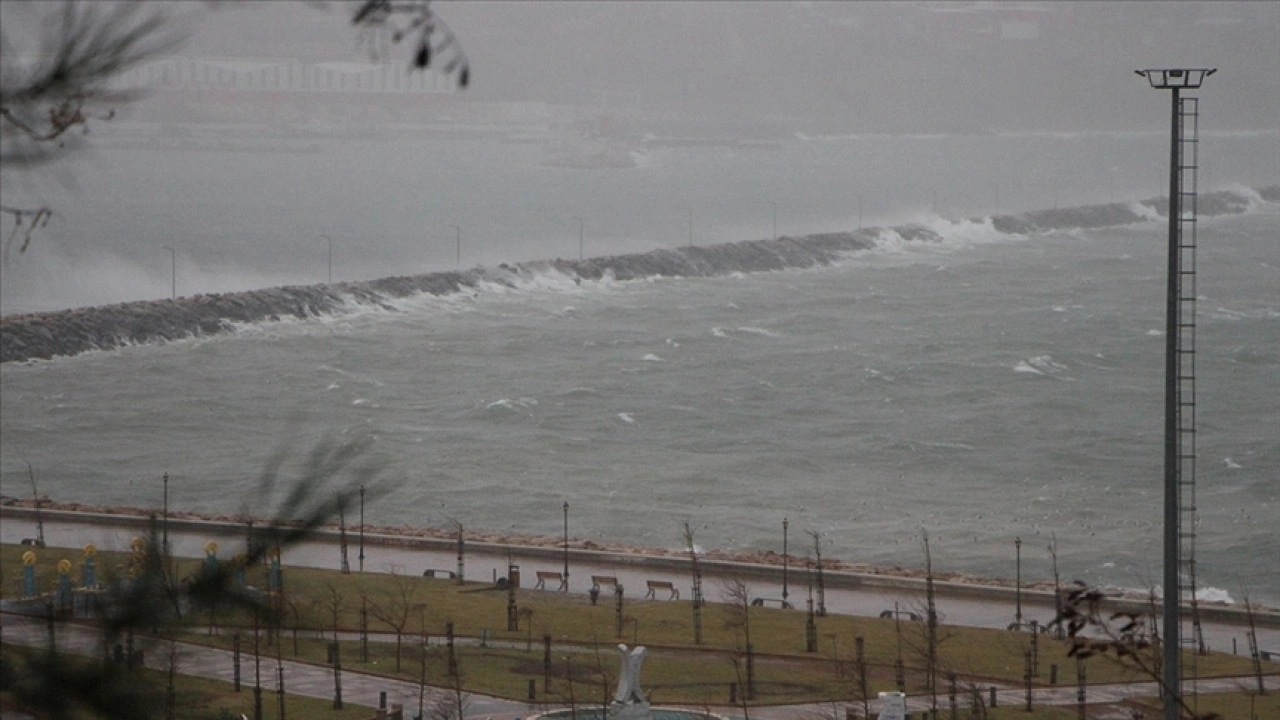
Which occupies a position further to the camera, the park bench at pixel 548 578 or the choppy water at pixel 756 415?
the choppy water at pixel 756 415

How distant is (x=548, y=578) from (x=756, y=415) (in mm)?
13217

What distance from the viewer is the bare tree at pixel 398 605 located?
13742 millimetres

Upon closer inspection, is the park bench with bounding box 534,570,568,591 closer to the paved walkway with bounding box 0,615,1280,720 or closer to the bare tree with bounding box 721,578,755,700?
the bare tree with bounding box 721,578,755,700

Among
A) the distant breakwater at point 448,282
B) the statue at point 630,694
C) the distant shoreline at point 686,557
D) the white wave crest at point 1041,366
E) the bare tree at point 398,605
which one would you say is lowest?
the distant shoreline at point 686,557

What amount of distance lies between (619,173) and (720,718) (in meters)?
105

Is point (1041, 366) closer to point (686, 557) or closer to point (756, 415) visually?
point (756, 415)

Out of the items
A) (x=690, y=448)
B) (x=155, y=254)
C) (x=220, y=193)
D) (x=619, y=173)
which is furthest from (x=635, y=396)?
(x=619, y=173)

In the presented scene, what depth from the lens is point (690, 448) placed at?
27.6m

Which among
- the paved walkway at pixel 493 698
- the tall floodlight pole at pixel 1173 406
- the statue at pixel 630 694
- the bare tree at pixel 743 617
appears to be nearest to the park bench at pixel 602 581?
the bare tree at pixel 743 617

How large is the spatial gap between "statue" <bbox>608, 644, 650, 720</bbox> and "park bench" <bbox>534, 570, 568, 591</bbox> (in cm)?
628

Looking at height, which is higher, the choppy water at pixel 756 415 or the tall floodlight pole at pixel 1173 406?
Answer: the tall floodlight pole at pixel 1173 406

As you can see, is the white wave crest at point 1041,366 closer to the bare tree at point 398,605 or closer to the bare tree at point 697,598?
the bare tree at point 697,598

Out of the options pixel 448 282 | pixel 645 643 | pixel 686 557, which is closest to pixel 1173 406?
A: pixel 645 643

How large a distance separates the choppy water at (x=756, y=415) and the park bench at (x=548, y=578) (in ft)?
7.70
